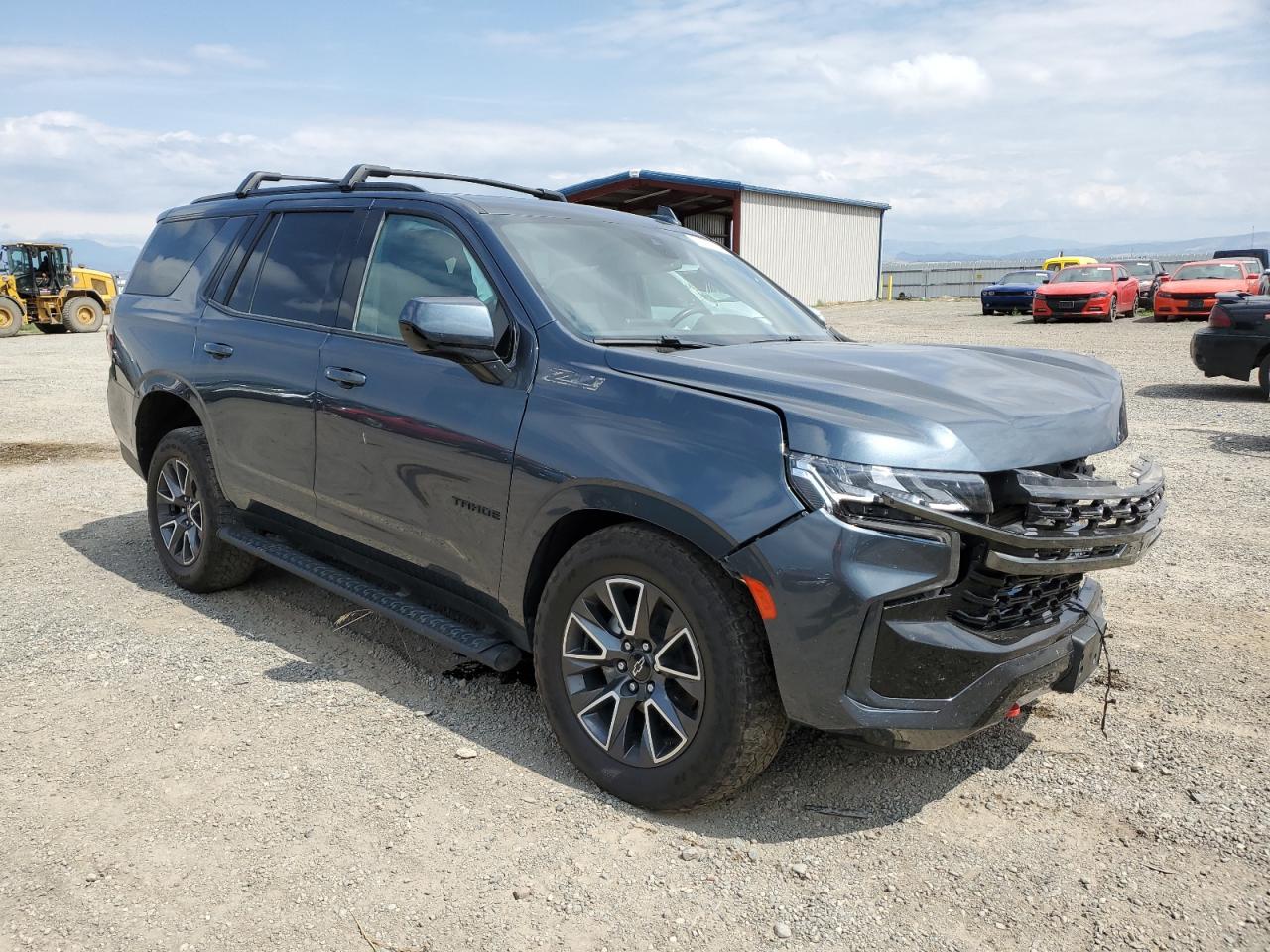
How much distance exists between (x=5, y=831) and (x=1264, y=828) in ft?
12.3

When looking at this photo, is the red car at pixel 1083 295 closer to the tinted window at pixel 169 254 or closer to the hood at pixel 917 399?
the hood at pixel 917 399

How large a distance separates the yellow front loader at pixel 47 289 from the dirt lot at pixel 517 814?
25508mm

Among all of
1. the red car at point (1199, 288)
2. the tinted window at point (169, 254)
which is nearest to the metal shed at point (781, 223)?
the red car at point (1199, 288)

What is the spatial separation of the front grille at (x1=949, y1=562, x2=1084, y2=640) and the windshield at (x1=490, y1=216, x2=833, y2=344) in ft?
4.61

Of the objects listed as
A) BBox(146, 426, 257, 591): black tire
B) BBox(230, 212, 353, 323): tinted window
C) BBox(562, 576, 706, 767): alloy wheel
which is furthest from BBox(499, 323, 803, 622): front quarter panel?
BBox(146, 426, 257, 591): black tire

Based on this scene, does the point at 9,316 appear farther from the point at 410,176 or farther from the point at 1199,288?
the point at 1199,288

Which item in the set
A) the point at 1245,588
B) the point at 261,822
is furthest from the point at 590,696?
the point at 1245,588

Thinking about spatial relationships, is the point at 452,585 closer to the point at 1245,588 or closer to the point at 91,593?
the point at 91,593

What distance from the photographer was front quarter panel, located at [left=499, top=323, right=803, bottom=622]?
2.77m

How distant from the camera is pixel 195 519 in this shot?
510 cm

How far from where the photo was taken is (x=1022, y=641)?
2.88 meters

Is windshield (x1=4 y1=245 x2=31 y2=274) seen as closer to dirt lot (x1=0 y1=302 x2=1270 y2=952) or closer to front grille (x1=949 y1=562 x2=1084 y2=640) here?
dirt lot (x1=0 y1=302 x2=1270 y2=952)

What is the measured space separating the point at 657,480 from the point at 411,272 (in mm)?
1628

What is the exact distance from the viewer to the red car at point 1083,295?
25453 mm
